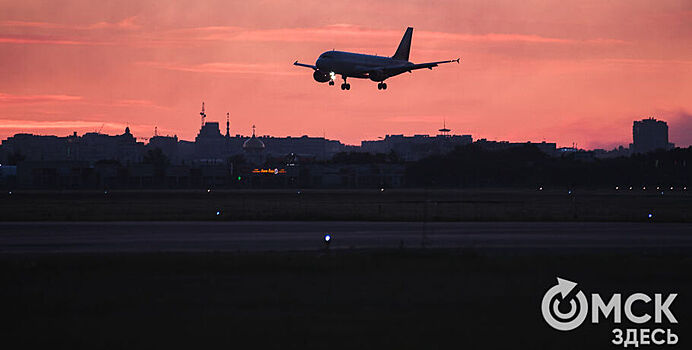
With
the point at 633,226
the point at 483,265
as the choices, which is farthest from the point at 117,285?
the point at 633,226

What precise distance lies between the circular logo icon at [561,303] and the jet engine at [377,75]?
45.1 m

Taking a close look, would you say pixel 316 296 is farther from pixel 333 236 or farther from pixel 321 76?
pixel 321 76

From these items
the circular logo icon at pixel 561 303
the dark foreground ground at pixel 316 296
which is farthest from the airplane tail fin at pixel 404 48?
the circular logo icon at pixel 561 303

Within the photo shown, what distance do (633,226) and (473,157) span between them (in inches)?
5662

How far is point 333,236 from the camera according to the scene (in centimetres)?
4103

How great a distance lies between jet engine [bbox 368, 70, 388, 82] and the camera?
69106 millimetres

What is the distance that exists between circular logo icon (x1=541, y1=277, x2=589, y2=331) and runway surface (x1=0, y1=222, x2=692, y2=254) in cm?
996

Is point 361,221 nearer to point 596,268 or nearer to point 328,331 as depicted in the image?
point 596,268

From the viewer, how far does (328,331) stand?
18656 millimetres

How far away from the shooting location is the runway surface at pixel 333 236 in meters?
35.8

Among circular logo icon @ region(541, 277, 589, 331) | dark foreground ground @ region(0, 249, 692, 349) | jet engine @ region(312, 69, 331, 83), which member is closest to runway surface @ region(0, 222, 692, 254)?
dark foreground ground @ region(0, 249, 692, 349)

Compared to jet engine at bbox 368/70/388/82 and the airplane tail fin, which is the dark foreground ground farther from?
the airplane tail fin

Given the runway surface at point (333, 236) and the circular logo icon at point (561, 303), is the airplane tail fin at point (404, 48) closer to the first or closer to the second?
the runway surface at point (333, 236)

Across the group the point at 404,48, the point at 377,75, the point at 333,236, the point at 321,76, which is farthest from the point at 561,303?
the point at 404,48
